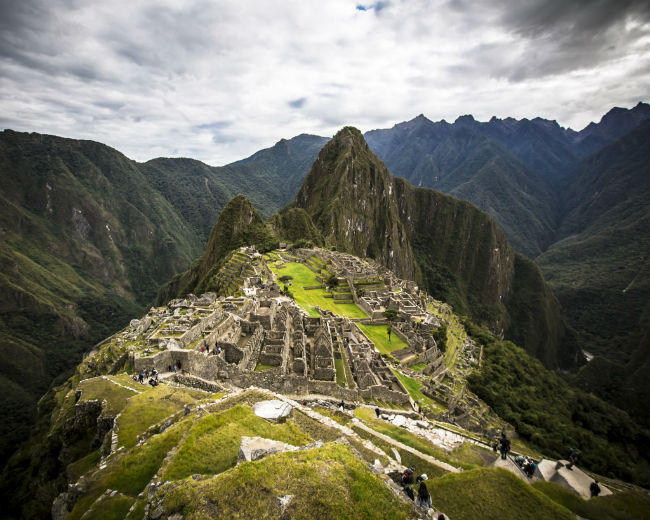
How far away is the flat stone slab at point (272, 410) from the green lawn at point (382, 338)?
2544cm

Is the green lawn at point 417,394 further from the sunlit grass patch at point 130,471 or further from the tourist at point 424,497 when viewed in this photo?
the sunlit grass patch at point 130,471

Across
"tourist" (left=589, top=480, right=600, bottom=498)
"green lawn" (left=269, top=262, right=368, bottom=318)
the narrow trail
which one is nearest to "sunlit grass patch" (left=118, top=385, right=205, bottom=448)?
the narrow trail

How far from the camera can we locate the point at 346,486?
27.3 ft

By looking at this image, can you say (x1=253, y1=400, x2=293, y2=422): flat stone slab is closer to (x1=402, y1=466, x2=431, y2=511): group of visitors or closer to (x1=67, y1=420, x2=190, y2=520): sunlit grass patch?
(x1=67, y1=420, x2=190, y2=520): sunlit grass patch

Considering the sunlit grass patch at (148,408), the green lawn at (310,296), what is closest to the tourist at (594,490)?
the sunlit grass patch at (148,408)

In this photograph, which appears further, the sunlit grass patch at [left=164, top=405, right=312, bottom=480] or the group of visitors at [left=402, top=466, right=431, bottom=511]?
the sunlit grass patch at [left=164, top=405, right=312, bottom=480]

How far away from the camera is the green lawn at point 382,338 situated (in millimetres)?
39156

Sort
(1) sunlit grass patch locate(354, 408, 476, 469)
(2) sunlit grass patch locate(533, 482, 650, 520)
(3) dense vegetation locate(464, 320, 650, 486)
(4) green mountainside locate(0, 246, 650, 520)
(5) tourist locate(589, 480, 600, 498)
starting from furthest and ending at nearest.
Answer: (3) dense vegetation locate(464, 320, 650, 486), (1) sunlit grass patch locate(354, 408, 476, 469), (5) tourist locate(589, 480, 600, 498), (2) sunlit grass patch locate(533, 482, 650, 520), (4) green mountainside locate(0, 246, 650, 520)

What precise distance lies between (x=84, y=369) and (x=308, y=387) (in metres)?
26.9

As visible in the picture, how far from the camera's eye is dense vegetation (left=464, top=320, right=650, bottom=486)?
40.5 meters

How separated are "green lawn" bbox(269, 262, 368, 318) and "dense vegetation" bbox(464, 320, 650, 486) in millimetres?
20295

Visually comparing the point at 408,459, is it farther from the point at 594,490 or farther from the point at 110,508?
the point at 110,508

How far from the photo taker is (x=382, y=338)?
4197 cm

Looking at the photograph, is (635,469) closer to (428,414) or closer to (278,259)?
(428,414)
